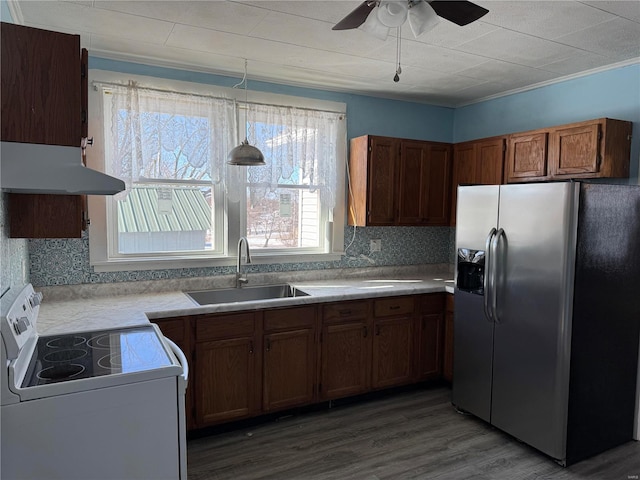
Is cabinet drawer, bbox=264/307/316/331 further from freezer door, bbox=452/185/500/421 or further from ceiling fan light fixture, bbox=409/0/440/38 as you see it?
ceiling fan light fixture, bbox=409/0/440/38

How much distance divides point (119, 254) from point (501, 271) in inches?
102

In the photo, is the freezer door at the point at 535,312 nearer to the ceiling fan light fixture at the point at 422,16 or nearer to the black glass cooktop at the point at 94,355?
the ceiling fan light fixture at the point at 422,16

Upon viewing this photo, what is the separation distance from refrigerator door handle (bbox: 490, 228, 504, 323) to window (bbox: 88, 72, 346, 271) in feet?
4.63

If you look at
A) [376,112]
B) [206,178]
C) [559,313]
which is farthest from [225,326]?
[376,112]

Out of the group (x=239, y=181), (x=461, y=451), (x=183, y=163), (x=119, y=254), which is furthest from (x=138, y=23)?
(x=461, y=451)

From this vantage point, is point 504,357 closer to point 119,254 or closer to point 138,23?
point 119,254

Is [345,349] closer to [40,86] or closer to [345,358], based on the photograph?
[345,358]

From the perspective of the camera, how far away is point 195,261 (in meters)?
3.34

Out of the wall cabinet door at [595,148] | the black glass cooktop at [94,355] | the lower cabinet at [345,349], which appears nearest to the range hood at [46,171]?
the black glass cooktop at [94,355]

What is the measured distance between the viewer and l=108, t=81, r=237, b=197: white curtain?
3.03 metres

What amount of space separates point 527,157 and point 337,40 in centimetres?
172

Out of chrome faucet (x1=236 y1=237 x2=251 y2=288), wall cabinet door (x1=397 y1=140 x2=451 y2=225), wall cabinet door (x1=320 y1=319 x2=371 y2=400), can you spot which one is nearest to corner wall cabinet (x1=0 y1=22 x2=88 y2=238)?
chrome faucet (x1=236 y1=237 x2=251 y2=288)

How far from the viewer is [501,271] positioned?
2828 mm

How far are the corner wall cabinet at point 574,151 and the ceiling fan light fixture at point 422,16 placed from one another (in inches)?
70.3
